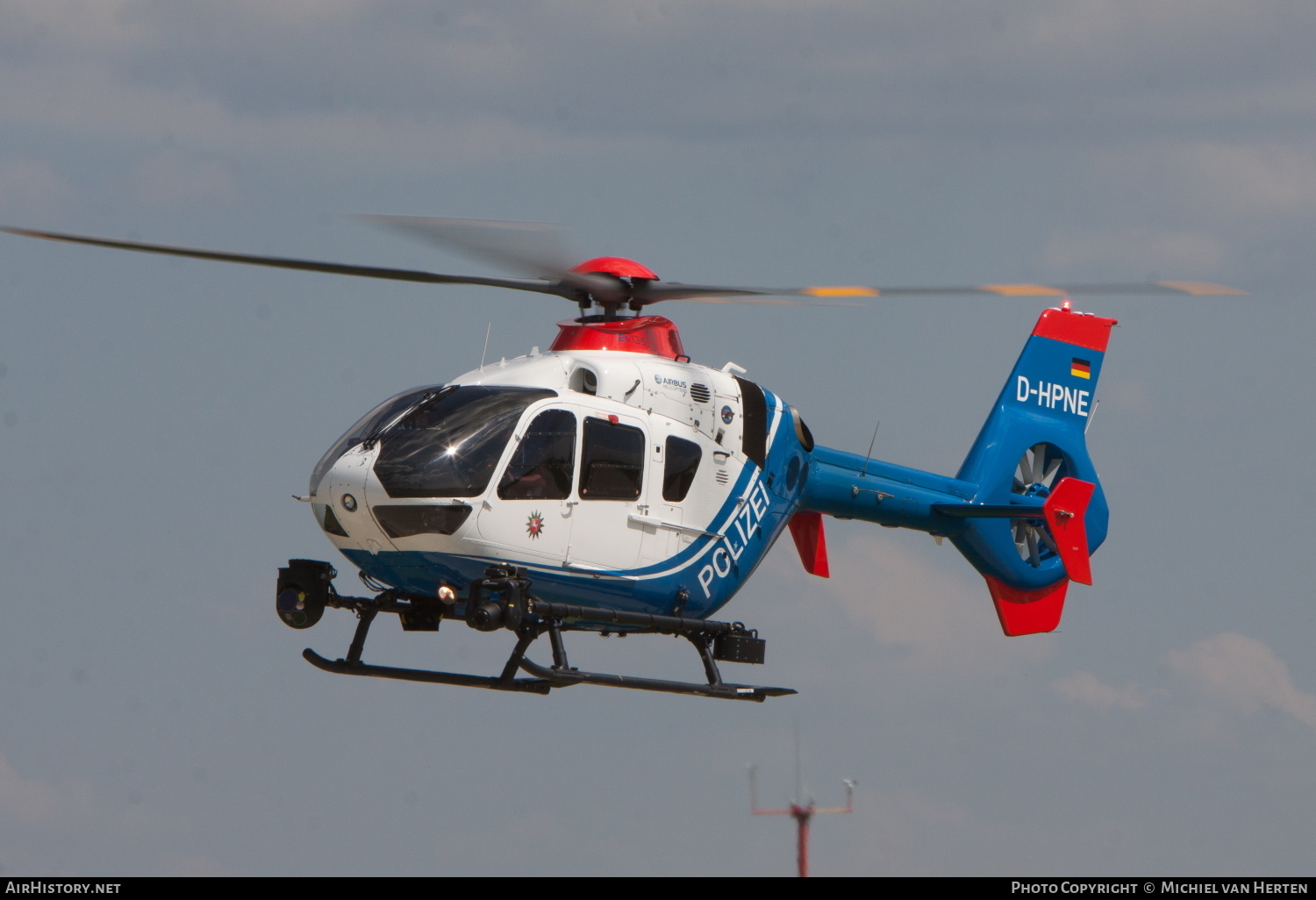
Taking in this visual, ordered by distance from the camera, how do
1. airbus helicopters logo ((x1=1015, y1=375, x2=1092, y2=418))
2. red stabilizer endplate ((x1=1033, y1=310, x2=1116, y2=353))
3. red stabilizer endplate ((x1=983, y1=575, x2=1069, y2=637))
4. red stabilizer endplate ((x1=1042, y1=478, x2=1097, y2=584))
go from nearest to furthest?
red stabilizer endplate ((x1=1042, y1=478, x2=1097, y2=584)) → red stabilizer endplate ((x1=983, y1=575, x2=1069, y2=637)) → airbus helicopters logo ((x1=1015, y1=375, x2=1092, y2=418)) → red stabilizer endplate ((x1=1033, y1=310, x2=1116, y2=353))

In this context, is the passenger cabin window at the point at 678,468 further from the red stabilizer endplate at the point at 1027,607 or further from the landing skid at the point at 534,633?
the red stabilizer endplate at the point at 1027,607

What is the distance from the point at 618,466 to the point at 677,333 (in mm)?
2564

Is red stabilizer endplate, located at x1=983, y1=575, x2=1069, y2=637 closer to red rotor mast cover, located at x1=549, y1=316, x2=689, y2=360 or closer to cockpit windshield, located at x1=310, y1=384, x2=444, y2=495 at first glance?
red rotor mast cover, located at x1=549, y1=316, x2=689, y2=360

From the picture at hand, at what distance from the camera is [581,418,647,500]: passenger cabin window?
1916 cm

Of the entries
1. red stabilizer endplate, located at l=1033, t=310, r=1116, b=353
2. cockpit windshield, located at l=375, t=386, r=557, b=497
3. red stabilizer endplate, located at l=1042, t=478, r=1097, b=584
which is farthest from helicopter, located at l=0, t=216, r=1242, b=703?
red stabilizer endplate, located at l=1033, t=310, r=1116, b=353

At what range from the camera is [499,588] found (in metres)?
18.5

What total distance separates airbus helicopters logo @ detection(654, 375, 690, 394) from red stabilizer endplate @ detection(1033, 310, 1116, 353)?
914 cm

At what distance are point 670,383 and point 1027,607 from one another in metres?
8.91

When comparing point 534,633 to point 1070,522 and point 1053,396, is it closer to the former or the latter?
point 1070,522

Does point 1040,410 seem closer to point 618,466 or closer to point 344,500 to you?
point 618,466

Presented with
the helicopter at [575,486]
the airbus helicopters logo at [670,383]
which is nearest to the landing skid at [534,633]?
the helicopter at [575,486]

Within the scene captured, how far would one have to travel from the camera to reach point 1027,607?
26.7m

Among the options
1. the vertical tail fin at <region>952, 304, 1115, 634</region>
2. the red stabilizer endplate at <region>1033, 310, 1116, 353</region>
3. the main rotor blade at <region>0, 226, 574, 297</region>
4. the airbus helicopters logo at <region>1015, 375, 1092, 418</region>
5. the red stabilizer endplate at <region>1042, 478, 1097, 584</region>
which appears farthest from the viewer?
the red stabilizer endplate at <region>1033, 310, 1116, 353</region>

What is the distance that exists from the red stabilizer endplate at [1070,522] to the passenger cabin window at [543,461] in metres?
8.27
